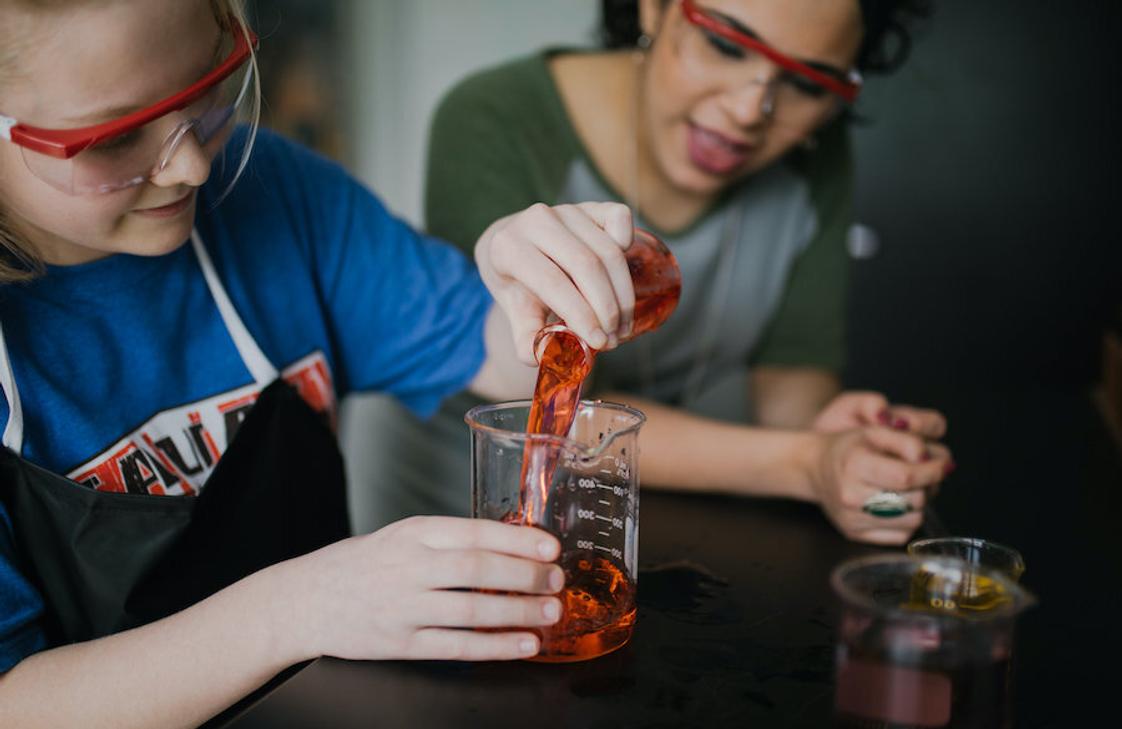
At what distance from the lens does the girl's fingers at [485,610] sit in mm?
894

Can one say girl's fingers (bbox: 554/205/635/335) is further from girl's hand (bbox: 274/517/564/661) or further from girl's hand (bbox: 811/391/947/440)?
girl's hand (bbox: 811/391/947/440)

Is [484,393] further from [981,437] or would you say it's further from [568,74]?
[981,437]

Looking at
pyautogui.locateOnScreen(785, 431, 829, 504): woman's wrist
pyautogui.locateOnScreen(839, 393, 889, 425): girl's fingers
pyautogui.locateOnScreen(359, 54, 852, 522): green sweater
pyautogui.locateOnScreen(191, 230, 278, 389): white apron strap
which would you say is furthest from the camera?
pyautogui.locateOnScreen(359, 54, 852, 522): green sweater

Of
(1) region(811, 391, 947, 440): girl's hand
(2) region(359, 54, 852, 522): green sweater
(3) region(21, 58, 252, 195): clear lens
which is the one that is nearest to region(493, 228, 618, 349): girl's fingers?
(3) region(21, 58, 252, 195): clear lens

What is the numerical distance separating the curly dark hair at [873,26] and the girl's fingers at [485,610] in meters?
1.12

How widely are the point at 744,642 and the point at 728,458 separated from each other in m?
0.54

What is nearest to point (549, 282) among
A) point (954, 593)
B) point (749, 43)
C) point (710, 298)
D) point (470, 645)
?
point (470, 645)

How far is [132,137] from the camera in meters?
0.98

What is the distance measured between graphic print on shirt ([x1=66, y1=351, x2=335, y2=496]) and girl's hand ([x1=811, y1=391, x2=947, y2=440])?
77 centimetres

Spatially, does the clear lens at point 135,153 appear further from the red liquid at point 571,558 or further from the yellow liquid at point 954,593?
the yellow liquid at point 954,593

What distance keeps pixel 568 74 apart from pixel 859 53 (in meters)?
0.51

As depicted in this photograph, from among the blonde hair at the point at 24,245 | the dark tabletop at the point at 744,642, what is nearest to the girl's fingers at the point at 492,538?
the dark tabletop at the point at 744,642

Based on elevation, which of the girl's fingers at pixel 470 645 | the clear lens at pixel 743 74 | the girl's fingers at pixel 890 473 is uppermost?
the clear lens at pixel 743 74

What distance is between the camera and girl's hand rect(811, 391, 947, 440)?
1.50 metres
